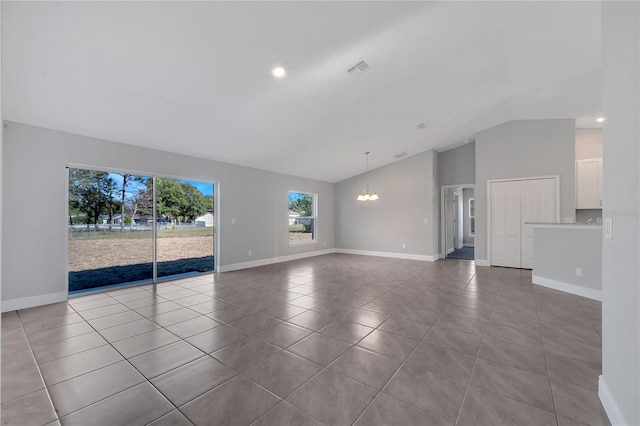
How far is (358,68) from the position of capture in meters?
3.72

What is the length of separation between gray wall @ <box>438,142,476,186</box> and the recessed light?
238 inches

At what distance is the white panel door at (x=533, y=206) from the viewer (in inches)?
242

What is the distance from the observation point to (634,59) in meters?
1.65

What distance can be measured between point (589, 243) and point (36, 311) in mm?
7896

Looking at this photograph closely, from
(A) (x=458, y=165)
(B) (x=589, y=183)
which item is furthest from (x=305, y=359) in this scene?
(B) (x=589, y=183)

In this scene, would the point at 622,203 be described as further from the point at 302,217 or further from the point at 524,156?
the point at 302,217

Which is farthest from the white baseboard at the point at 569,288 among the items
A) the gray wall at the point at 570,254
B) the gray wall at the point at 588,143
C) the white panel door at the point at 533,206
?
the gray wall at the point at 588,143

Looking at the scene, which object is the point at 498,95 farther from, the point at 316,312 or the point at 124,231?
the point at 124,231

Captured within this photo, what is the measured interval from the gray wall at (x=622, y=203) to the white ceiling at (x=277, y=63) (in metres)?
1.66

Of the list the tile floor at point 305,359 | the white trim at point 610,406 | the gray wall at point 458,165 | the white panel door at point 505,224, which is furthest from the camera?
the gray wall at point 458,165

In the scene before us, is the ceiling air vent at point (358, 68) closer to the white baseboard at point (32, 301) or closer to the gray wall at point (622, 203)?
the gray wall at point (622, 203)

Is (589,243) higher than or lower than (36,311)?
higher

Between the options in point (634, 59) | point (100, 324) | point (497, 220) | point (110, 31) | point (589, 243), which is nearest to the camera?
point (634, 59)

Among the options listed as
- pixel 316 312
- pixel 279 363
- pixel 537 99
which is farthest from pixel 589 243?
pixel 279 363
